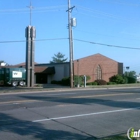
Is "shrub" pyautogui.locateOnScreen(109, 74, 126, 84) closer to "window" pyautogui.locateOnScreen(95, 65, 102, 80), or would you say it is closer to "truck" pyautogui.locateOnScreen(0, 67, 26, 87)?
"window" pyautogui.locateOnScreen(95, 65, 102, 80)

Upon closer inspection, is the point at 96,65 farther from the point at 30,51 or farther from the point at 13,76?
the point at 13,76

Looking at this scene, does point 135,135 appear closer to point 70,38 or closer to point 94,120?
point 94,120

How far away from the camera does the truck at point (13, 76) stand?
1543 inches

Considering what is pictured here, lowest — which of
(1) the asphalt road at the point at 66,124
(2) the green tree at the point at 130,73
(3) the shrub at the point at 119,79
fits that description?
(1) the asphalt road at the point at 66,124

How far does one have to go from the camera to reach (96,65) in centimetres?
4919

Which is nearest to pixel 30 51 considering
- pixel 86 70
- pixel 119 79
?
pixel 86 70

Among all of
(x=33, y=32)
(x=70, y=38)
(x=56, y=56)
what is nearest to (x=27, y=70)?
(x=33, y=32)

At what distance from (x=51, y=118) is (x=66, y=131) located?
2051mm

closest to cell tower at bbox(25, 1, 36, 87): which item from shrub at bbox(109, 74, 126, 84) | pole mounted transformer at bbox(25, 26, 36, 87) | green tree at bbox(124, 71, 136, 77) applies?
pole mounted transformer at bbox(25, 26, 36, 87)

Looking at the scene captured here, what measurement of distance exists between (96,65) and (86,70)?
292cm

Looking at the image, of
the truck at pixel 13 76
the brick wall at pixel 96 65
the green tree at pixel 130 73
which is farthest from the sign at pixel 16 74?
the green tree at pixel 130 73

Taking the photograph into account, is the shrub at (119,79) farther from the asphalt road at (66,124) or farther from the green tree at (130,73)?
the asphalt road at (66,124)

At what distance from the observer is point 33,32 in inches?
1446

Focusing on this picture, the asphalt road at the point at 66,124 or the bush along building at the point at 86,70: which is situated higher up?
the bush along building at the point at 86,70
